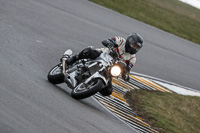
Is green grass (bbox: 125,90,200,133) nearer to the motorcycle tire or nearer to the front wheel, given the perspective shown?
the front wheel

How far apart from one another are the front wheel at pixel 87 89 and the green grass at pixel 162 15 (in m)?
12.4

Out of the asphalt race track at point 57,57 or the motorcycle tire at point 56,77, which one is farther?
the motorcycle tire at point 56,77

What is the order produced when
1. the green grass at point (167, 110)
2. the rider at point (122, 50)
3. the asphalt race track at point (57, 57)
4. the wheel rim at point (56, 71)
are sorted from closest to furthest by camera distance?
the asphalt race track at point (57, 57) < the rider at point (122, 50) < the wheel rim at point (56, 71) < the green grass at point (167, 110)

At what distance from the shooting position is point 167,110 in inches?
415

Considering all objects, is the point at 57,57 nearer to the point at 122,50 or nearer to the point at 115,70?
the point at 122,50

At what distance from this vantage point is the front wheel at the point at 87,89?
782 cm

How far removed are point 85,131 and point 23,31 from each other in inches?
254

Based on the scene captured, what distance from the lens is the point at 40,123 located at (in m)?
5.99

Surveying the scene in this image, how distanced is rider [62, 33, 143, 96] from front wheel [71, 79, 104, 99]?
1.94 feet

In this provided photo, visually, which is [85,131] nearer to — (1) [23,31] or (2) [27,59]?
(2) [27,59]

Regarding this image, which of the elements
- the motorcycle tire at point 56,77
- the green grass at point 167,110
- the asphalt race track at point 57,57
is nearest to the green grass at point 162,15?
the asphalt race track at point 57,57

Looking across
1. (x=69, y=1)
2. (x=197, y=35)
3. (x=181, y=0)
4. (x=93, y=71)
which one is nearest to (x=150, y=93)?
Answer: (x=93, y=71)

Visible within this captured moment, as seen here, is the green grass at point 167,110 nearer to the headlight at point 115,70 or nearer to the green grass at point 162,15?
the headlight at point 115,70

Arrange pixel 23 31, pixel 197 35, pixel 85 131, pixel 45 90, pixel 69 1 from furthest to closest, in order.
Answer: pixel 197 35
pixel 69 1
pixel 23 31
pixel 45 90
pixel 85 131
